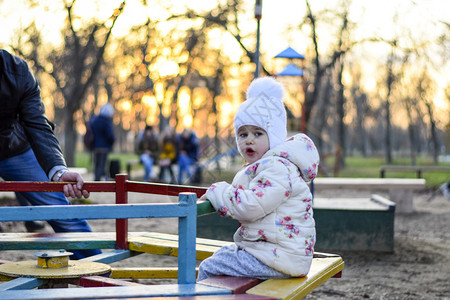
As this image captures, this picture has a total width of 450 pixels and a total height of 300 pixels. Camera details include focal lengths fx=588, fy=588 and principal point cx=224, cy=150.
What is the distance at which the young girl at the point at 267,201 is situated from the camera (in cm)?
236

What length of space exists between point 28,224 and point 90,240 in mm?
3638

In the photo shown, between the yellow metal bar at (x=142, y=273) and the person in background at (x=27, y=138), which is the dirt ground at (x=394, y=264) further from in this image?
the person in background at (x=27, y=138)

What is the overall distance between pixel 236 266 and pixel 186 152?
12.1m

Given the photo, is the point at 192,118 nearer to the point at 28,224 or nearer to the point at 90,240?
the point at 28,224

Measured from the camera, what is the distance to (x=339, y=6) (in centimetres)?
1719

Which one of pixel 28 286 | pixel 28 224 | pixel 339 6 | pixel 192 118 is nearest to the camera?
pixel 28 286

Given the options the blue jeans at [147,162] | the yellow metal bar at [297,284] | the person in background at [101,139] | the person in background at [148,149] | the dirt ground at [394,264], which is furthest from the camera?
the person in background at [148,149]

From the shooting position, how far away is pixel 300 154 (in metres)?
2.45

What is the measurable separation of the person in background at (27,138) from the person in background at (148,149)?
10.5 metres

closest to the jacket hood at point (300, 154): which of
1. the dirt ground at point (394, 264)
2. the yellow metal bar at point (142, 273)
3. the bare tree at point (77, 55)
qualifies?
the yellow metal bar at point (142, 273)

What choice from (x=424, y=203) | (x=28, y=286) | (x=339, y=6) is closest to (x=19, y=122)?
(x=28, y=286)

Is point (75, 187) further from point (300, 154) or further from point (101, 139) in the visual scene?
point (101, 139)

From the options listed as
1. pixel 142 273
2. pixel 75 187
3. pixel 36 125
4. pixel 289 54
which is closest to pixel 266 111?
pixel 75 187

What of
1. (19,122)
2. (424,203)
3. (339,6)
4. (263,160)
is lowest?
(424,203)
